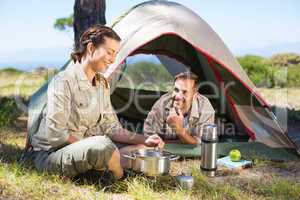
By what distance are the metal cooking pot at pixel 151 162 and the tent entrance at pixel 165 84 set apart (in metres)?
1.47

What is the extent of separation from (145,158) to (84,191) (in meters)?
0.42

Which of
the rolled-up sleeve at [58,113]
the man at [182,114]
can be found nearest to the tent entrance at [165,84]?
the man at [182,114]

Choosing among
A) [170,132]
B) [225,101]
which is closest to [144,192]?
[170,132]

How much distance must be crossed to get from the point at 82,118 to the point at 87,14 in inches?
105

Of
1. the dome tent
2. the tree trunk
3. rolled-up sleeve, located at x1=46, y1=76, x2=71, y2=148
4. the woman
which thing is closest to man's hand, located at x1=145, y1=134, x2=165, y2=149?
the woman

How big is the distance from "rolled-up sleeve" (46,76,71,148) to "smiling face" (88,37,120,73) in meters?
0.22

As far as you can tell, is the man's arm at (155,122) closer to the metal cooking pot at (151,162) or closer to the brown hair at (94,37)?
the metal cooking pot at (151,162)

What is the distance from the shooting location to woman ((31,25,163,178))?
244 cm

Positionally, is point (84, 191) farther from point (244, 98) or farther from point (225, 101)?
point (225, 101)

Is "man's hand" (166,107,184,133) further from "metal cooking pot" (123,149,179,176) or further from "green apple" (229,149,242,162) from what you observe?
"metal cooking pot" (123,149,179,176)

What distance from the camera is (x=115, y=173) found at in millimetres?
2625

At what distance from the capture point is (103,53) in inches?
103

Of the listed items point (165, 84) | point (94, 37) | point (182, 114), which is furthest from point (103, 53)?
point (165, 84)

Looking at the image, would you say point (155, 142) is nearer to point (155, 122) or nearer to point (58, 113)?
point (58, 113)
